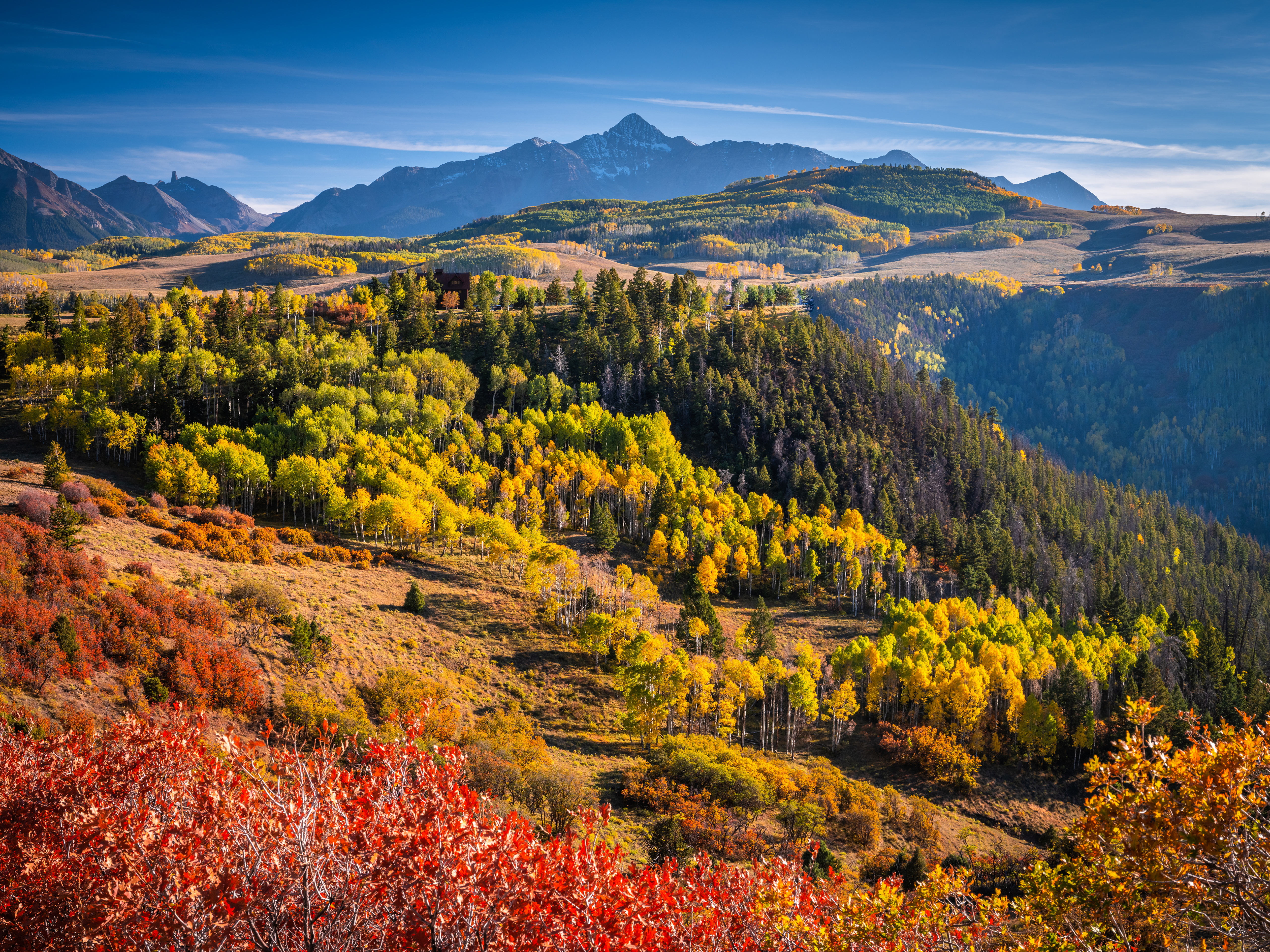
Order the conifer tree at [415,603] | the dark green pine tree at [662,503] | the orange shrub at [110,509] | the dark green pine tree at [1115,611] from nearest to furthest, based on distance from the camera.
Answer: the orange shrub at [110,509] → the conifer tree at [415,603] → the dark green pine tree at [1115,611] → the dark green pine tree at [662,503]

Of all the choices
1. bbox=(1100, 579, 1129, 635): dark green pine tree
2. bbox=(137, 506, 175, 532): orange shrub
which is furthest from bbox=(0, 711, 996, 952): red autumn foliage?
bbox=(1100, 579, 1129, 635): dark green pine tree

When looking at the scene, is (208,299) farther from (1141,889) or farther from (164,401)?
(1141,889)

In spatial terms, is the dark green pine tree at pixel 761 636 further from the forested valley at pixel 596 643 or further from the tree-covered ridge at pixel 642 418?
the tree-covered ridge at pixel 642 418

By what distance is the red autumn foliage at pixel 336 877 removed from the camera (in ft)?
40.1

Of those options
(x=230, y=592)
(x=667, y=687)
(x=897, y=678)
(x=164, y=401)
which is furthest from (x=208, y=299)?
(x=897, y=678)

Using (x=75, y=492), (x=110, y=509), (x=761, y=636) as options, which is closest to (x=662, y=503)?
(x=761, y=636)

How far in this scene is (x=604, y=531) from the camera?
103 meters

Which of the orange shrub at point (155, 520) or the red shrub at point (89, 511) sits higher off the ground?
the red shrub at point (89, 511)

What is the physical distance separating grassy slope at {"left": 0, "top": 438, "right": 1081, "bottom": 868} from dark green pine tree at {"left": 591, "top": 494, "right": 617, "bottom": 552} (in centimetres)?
1764

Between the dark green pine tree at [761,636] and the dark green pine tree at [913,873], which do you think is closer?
the dark green pine tree at [913,873]

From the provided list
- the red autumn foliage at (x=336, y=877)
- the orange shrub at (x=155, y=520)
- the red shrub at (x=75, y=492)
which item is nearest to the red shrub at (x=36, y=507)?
the red shrub at (x=75, y=492)

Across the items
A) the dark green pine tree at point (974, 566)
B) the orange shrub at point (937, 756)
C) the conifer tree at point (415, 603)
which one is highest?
the conifer tree at point (415, 603)

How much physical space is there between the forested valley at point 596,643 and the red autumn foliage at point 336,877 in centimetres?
11

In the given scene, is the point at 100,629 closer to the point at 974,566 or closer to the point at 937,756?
the point at 937,756
